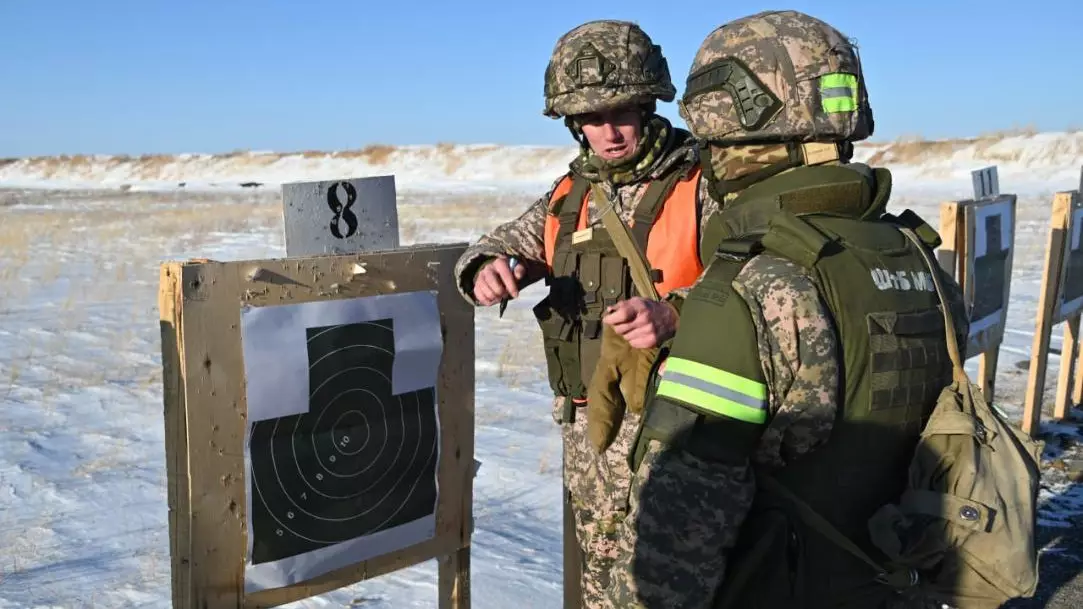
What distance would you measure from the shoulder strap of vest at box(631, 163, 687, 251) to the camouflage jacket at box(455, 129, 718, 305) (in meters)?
0.04

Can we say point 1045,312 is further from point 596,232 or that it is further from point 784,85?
point 784,85

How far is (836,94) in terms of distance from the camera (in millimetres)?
1721

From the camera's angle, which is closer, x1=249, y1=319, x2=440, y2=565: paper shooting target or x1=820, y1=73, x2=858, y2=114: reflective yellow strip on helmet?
x1=820, y1=73, x2=858, y2=114: reflective yellow strip on helmet

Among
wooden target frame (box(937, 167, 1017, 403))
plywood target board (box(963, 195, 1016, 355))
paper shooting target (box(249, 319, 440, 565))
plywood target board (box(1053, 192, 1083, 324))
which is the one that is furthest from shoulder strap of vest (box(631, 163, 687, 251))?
plywood target board (box(1053, 192, 1083, 324))

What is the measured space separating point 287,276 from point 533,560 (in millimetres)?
1875

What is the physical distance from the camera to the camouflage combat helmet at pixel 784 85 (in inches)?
67.2

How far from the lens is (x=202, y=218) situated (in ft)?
73.8

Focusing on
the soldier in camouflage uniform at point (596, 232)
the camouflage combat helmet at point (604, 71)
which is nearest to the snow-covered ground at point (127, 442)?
the soldier in camouflage uniform at point (596, 232)

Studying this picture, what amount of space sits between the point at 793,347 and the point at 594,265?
4.04 ft

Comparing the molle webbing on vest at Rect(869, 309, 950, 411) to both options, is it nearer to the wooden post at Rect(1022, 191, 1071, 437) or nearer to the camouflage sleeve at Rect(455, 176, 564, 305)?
the camouflage sleeve at Rect(455, 176, 564, 305)

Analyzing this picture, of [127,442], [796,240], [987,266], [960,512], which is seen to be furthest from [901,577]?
[127,442]

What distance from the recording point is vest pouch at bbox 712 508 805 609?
1.54 metres

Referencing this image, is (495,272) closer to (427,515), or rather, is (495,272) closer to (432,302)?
(432,302)

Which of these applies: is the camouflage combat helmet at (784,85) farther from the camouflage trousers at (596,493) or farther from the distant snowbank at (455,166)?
the distant snowbank at (455,166)
